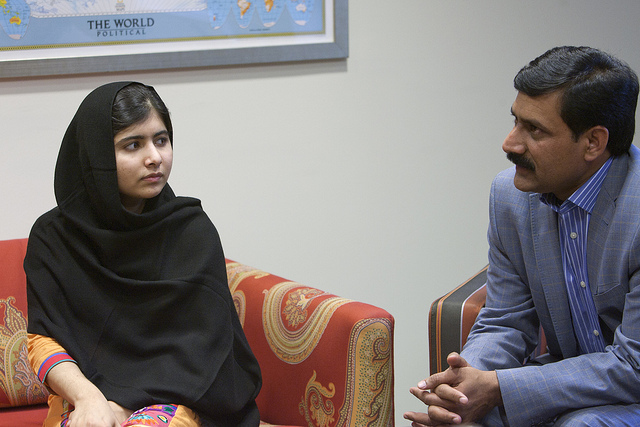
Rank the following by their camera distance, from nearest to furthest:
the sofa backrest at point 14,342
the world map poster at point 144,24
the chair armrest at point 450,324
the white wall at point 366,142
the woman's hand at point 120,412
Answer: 1. the woman's hand at point 120,412
2. the chair armrest at point 450,324
3. the sofa backrest at point 14,342
4. the world map poster at point 144,24
5. the white wall at point 366,142

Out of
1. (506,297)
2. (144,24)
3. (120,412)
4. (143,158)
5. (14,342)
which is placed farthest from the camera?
(144,24)

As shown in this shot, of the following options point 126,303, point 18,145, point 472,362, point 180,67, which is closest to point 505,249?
point 472,362

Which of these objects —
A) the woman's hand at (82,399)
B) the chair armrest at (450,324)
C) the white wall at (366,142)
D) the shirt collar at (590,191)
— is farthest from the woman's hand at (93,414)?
the shirt collar at (590,191)

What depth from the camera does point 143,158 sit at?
175cm

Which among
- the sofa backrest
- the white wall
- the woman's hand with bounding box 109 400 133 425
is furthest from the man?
the sofa backrest

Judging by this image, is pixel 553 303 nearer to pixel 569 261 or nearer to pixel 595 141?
pixel 569 261

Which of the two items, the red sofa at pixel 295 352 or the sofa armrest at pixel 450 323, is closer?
the red sofa at pixel 295 352

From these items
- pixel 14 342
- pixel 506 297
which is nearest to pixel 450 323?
pixel 506 297

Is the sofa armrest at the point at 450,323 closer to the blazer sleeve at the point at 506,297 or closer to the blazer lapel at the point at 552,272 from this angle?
the blazer sleeve at the point at 506,297

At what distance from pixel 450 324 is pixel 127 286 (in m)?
0.91

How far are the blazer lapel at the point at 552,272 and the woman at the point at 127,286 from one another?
33.3 inches

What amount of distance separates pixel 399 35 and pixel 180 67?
36.6 inches

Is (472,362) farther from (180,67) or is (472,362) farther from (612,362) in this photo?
(180,67)

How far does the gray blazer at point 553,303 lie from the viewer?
160 cm
